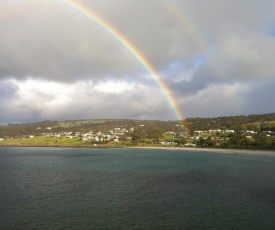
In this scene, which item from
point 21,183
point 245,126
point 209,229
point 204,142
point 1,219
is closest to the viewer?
point 209,229

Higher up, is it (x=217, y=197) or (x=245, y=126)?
(x=245, y=126)

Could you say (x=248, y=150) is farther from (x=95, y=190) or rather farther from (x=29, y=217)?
(x=29, y=217)

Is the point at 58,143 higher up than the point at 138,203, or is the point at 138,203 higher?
the point at 58,143

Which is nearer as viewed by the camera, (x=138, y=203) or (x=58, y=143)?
(x=138, y=203)

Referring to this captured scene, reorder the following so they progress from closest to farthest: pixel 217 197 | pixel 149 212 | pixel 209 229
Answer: pixel 209 229 → pixel 149 212 → pixel 217 197

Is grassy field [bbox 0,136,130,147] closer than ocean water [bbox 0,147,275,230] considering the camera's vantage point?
No

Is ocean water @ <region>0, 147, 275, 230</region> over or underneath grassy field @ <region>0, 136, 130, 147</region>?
underneath

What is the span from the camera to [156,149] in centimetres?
13850

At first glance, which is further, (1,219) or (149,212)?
(149,212)

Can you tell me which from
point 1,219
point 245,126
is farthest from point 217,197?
point 245,126

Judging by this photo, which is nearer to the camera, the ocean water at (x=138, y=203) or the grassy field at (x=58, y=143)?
the ocean water at (x=138, y=203)

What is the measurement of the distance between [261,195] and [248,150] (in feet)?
272

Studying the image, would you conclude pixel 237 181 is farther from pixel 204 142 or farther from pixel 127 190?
pixel 204 142

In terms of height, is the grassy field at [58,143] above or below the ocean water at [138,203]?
above
